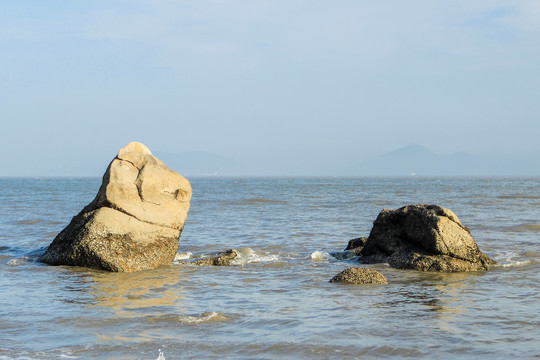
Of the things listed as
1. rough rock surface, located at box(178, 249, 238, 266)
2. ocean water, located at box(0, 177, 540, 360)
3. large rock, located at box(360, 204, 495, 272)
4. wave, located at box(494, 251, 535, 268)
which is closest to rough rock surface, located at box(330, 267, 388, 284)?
ocean water, located at box(0, 177, 540, 360)

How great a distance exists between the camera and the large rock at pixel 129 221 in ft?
36.8

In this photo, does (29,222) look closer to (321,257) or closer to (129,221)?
(129,221)

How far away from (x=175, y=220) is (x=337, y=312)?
17.3 ft

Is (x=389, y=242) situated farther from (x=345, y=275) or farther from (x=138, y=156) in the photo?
(x=138, y=156)

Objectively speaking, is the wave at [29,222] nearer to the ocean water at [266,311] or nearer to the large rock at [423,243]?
the ocean water at [266,311]

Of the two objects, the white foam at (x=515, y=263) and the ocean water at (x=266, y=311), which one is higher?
the white foam at (x=515, y=263)

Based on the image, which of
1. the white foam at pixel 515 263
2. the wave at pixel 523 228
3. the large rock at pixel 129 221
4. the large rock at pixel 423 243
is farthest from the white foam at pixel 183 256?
the wave at pixel 523 228

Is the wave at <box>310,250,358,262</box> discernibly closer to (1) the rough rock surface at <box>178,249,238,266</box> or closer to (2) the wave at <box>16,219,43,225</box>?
(1) the rough rock surface at <box>178,249,238,266</box>

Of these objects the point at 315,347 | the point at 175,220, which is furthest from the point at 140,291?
the point at 315,347

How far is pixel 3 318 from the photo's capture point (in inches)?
295

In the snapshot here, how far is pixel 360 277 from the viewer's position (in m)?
9.93

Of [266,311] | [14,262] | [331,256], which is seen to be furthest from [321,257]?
[14,262]

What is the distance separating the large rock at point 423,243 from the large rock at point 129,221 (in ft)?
14.5

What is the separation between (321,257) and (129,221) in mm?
4500
